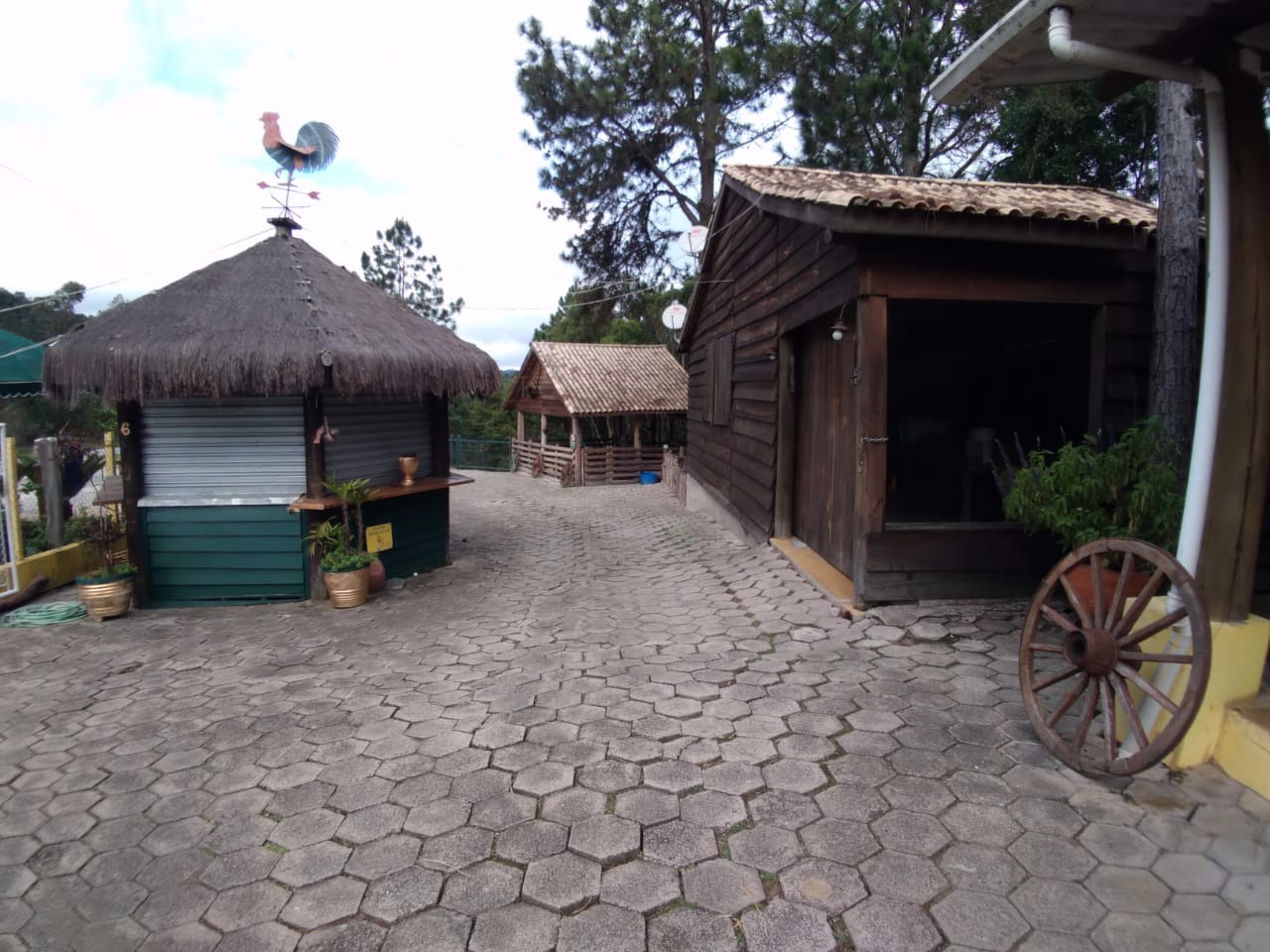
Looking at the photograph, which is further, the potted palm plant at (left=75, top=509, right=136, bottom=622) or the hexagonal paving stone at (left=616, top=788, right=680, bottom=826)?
the potted palm plant at (left=75, top=509, right=136, bottom=622)

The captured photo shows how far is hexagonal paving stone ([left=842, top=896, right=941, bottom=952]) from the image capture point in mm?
1973

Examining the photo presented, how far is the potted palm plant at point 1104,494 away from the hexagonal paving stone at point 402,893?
3354mm

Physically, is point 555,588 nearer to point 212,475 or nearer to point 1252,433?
point 212,475

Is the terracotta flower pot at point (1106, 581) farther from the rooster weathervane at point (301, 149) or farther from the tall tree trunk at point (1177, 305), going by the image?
the rooster weathervane at point (301, 149)

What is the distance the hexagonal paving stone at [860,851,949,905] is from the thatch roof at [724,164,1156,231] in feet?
11.5

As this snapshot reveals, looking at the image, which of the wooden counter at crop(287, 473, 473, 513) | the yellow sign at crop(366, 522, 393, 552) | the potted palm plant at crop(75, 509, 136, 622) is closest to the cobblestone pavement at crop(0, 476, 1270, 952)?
the potted palm plant at crop(75, 509, 136, 622)

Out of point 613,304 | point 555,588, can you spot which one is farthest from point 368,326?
point 613,304

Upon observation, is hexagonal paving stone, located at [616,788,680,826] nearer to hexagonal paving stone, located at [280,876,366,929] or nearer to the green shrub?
hexagonal paving stone, located at [280,876,366,929]

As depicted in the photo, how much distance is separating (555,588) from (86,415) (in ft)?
83.0

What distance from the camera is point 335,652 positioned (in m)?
4.74

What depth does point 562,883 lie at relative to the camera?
227 centimetres

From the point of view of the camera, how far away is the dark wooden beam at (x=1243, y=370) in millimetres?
2604

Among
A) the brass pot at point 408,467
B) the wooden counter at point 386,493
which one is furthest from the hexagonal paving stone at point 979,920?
the brass pot at point 408,467

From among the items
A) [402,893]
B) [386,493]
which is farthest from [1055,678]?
[386,493]
